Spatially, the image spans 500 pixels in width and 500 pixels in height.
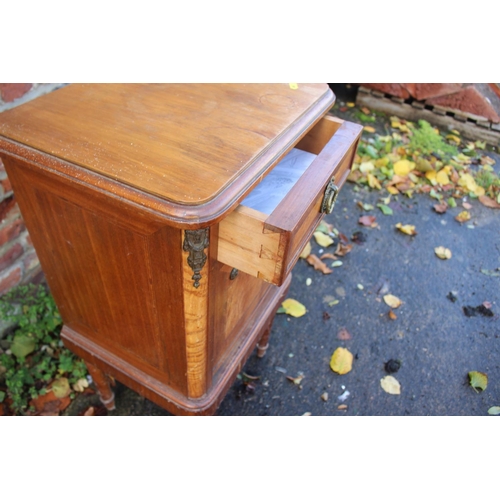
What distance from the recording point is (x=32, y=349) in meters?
1.64

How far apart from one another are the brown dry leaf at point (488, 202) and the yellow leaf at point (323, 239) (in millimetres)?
1036

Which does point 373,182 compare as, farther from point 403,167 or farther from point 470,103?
point 470,103

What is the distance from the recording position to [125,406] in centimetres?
159

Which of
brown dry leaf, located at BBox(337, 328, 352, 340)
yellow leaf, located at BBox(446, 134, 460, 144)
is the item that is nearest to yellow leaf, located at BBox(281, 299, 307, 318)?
brown dry leaf, located at BBox(337, 328, 352, 340)

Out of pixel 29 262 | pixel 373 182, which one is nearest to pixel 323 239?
pixel 373 182

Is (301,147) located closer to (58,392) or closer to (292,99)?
(292,99)

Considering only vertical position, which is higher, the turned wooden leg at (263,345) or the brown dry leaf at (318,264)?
the turned wooden leg at (263,345)

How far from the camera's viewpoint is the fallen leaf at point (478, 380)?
1.74m

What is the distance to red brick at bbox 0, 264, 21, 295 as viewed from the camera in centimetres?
157

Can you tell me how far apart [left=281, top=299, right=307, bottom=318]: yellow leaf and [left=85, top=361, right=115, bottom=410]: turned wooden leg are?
2.78 ft

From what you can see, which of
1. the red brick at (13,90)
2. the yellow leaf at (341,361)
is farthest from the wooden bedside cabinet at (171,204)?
the yellow leaf at (341,361)

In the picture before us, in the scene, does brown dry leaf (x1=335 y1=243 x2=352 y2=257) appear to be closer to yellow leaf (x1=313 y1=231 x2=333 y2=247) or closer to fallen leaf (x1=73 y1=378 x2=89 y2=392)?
yellow leaf (x1=313 y1=231 x2=333 y2=247)

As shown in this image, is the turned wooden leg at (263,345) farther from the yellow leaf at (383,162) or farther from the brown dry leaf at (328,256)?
the yellow leaf at (383,162)

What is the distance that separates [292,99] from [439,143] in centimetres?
216
